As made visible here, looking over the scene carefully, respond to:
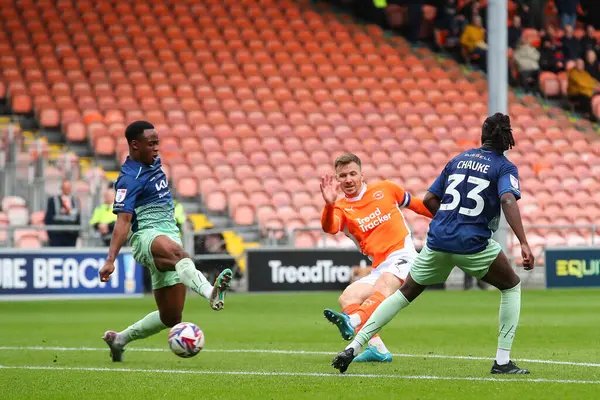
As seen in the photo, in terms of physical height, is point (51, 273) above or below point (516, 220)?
below

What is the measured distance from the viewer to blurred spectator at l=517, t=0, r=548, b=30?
32406mm

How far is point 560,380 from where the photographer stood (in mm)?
8039

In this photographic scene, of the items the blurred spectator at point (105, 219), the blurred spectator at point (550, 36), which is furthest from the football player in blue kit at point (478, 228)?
the blurred spectator at point (550, 36)

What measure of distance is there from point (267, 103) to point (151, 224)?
18.3m

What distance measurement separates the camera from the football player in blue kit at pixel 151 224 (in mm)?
9211

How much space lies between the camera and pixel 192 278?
892 centimetres

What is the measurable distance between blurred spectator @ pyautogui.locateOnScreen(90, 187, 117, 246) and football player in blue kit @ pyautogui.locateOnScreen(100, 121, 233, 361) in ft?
36.4

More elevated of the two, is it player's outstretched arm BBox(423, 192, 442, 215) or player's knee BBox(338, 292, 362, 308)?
player's outstretched arm BBox(423, 192, 442, 215)

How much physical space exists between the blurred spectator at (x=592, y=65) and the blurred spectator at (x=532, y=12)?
87.5 inches

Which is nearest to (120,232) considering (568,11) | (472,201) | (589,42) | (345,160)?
(345,160)

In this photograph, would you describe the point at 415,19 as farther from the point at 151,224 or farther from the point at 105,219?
the point at 151,224

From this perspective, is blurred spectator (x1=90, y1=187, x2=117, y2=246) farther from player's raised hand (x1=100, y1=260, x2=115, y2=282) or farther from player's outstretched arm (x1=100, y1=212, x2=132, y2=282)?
player's raised hand (x1=100, y1=260, x2=115, y2=282)

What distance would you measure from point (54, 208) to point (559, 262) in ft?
31.4

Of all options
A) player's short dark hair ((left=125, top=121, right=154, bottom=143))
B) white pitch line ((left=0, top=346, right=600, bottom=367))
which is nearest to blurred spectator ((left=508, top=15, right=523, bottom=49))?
white pitch line ((left=0, top=346, right=600, bottom=367))
